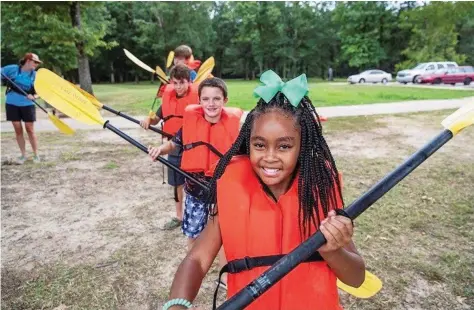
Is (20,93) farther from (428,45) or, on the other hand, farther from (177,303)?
(428,45)

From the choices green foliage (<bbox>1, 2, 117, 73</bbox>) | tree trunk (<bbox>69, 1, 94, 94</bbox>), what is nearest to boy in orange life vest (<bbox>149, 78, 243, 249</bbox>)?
green foliage (<bbox>1, 2, 117, 73</bbox>)

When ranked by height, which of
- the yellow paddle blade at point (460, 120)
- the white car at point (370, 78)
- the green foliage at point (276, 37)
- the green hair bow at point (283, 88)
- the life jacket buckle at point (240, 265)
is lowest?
the life jacket buckle at point (240, 265)

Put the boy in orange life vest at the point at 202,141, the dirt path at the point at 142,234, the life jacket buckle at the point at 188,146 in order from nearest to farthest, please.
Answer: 1. the dirt path at the point at 142,234
2. the boy in orange life vest at the point at 202,141
3. the life jacket buckle at the point at 188,146

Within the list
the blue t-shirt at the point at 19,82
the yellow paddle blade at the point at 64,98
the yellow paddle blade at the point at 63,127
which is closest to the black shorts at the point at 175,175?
the yellow paddle blade at the point at 64,98

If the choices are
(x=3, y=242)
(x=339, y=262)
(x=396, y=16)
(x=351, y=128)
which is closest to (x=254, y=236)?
(x=339, y=262)

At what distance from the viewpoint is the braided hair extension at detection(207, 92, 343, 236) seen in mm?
1481

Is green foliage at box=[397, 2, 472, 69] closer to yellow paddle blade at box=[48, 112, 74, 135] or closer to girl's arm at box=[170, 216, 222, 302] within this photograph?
yellow paddle blade at box=[48, 112, 74, 135]

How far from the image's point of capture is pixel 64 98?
339 centimetres

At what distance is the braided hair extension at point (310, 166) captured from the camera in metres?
1.48

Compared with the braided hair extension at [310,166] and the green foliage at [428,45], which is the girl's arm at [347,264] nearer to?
the braided hair extension at [310,166]

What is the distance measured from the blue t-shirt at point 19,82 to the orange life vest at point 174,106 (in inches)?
127

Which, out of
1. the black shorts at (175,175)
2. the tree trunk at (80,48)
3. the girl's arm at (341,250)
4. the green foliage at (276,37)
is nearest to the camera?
the girl's arm at (341,250)

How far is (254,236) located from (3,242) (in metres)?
3.25

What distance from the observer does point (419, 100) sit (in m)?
15.2
